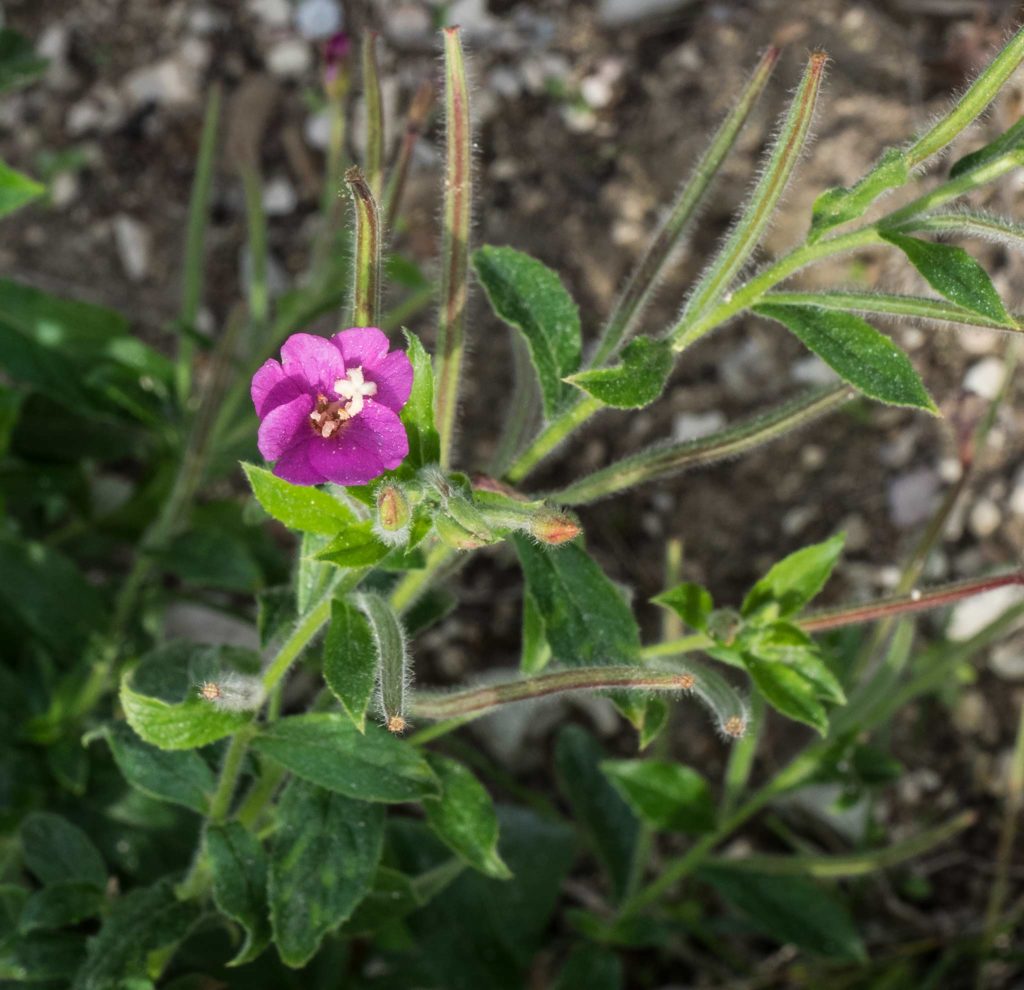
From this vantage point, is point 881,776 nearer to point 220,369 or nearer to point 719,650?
point 719,650

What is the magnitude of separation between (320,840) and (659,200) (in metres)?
2.99

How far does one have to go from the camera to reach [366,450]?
1786 mm

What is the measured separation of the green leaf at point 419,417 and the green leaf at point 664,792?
134 centimetres

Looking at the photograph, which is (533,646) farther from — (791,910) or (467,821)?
(791,910)

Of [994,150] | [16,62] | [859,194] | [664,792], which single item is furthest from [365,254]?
[16,62]

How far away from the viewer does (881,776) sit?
2988 millimetres

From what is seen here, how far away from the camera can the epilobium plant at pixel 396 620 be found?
1871mm

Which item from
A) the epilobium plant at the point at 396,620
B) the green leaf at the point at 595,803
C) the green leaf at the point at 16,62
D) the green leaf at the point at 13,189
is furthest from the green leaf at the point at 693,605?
the green leaf at the point at 16,62

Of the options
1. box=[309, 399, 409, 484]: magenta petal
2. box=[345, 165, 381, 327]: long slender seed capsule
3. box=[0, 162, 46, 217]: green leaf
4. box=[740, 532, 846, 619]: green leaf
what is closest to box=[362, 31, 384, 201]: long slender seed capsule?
box=[345, 165, 381, 327]: long slender seed capsule

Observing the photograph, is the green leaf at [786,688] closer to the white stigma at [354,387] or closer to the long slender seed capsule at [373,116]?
the white stigma at [354,387]

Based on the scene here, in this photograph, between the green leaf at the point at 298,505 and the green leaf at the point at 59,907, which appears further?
the green leaf at the point at 59,907

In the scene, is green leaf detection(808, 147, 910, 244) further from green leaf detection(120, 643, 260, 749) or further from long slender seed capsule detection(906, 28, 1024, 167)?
green leaf detection(120, 643, 260, 749)

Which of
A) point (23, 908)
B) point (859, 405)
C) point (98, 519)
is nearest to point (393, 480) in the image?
point (23, 908)

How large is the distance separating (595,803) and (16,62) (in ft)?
8.93
